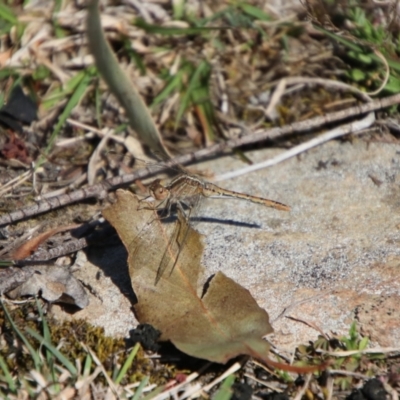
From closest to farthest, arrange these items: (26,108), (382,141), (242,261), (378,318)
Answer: (378,318) < (242,261) < (382,141) < (26,108)

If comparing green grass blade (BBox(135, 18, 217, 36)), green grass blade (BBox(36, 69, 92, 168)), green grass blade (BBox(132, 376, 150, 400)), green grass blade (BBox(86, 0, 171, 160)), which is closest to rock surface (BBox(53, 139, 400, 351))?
green grass blade (BBox(132, 376, 150, 400))

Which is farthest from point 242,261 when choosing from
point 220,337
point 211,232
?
point 220,337

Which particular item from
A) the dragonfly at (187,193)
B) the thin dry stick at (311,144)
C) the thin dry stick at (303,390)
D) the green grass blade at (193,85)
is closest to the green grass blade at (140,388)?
the thin dry stick at (303,390)

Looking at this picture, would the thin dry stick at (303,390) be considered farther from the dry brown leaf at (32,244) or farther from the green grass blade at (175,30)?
the green grass blade at (175,30)

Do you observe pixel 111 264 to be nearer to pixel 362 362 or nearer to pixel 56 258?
pixel 56 258

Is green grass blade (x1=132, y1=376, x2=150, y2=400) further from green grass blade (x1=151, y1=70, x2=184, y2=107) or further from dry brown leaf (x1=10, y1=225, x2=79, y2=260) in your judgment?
green grass blade (x1=151, y1=70, x2=184, y2=107)

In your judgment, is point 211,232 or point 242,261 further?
point 211,232
